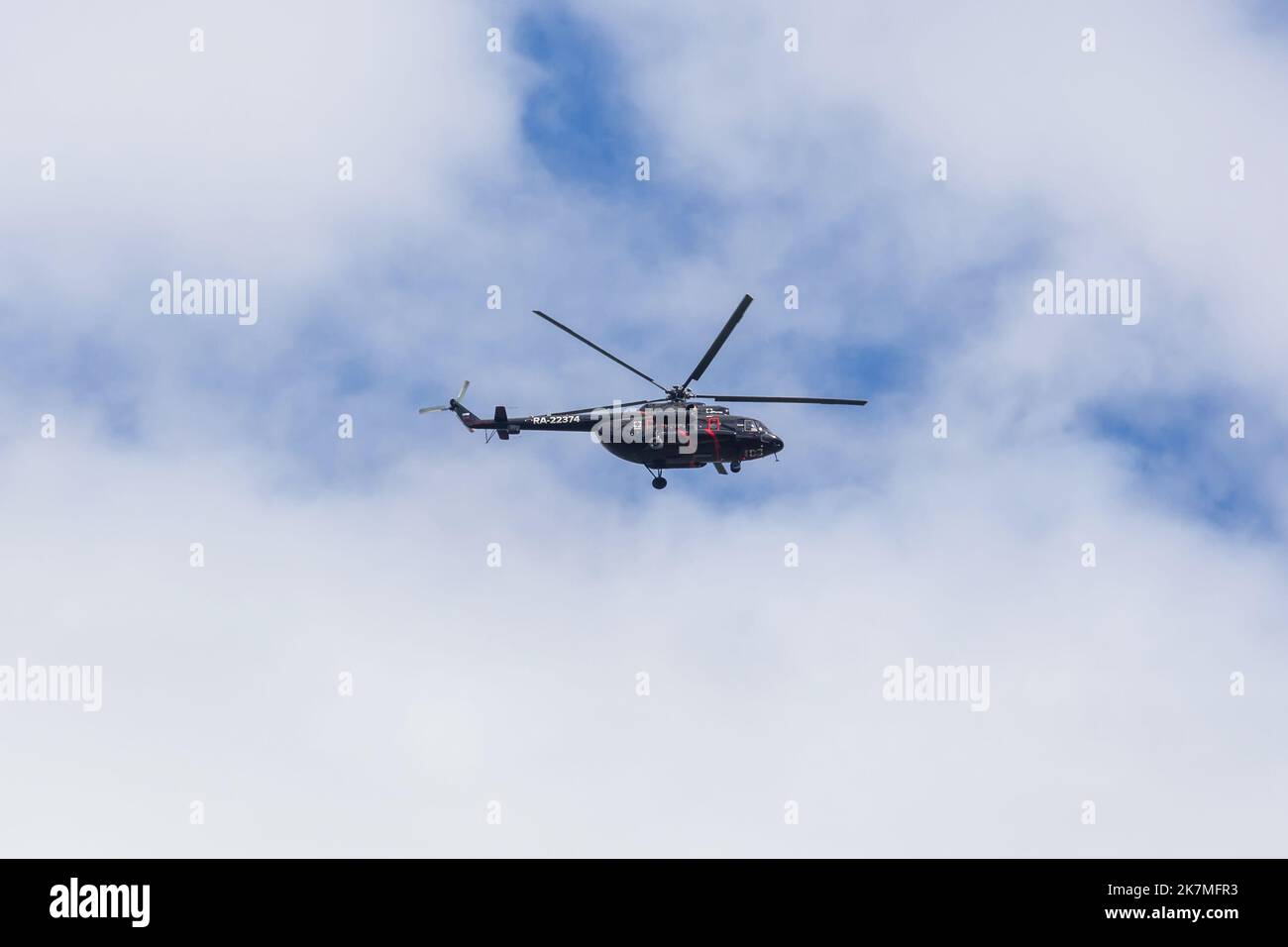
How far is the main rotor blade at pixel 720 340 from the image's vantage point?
71.2m

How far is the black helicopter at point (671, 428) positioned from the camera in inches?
3051

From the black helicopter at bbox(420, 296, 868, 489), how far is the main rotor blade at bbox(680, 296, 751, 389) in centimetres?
8

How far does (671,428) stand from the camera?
77750mm

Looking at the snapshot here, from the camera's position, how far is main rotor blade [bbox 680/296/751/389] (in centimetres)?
7125

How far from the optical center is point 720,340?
243 feet

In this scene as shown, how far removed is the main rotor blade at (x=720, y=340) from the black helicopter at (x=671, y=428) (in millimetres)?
82

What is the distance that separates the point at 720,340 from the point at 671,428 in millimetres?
6785
